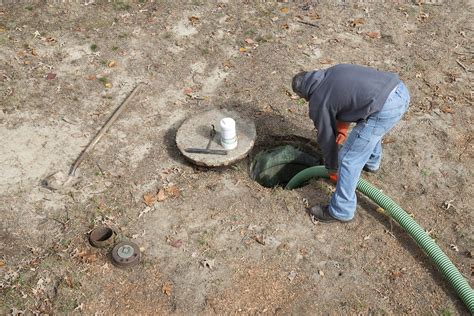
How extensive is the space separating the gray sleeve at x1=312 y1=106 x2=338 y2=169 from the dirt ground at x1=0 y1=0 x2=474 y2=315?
91cm

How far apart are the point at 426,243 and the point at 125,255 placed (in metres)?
3.42

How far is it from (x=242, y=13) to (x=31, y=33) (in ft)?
13.7

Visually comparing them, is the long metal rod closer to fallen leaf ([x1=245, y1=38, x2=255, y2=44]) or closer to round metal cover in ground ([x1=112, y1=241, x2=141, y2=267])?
round metal cover in ground ([x1=112, y1=241, x2=141, y2=267])

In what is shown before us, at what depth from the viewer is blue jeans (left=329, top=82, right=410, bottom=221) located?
4551 mm

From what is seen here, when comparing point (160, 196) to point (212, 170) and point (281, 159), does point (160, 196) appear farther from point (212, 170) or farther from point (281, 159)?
point (281, 159)

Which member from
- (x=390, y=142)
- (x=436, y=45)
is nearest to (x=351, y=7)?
(x=436, y=45)

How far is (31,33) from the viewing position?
8195mm

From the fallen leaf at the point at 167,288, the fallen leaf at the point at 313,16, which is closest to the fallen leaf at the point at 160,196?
the fallen leaf at the point at 167,288

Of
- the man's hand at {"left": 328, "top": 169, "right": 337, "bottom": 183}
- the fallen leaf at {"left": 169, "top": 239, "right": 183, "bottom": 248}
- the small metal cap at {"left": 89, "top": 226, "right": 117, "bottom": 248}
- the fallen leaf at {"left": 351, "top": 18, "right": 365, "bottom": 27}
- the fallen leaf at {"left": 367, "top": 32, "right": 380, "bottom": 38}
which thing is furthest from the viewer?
the fallen leaf at {"left": 351, "top": 18, "right": 365, "bottom": 27}

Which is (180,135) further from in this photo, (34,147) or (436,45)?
(436,45)

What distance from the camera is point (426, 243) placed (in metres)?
4.75

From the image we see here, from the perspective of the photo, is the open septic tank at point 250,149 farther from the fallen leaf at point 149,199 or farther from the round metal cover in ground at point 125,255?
the round metal cover in ground at point 125,255

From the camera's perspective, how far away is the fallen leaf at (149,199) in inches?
217

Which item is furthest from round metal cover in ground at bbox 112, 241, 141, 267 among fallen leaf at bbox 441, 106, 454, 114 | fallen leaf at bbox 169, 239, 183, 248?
fallen leaf at bbox 441, 106, 454, 114
